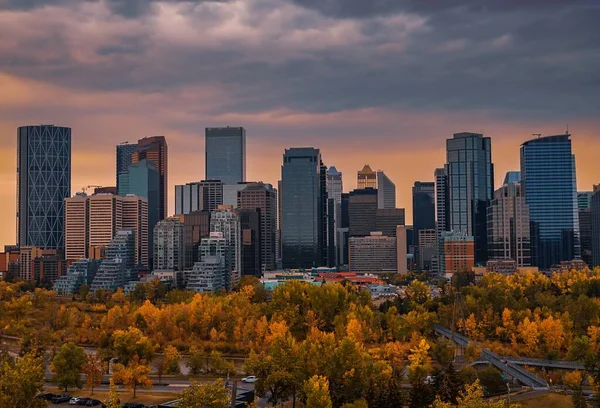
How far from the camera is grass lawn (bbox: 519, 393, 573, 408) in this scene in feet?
195

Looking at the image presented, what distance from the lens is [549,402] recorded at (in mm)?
60375

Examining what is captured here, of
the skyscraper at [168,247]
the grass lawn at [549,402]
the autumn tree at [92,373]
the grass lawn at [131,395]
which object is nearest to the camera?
the grass lawn at [549,402]

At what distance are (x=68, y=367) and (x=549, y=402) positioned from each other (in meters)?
36.1

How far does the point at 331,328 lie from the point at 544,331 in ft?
76.2

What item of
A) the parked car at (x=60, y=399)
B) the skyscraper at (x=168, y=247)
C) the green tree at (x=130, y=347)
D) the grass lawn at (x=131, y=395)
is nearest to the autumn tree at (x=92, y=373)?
the grass lawn at (x=131, y=395)

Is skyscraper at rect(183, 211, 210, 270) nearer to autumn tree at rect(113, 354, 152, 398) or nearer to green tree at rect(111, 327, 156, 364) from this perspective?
green tree at rect(111, 327, 156, 364)

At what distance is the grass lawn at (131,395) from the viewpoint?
198ft

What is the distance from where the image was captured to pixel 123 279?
162500 millimetres

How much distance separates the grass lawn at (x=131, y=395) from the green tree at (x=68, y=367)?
0.67 meters

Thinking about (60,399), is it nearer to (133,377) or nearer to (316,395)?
(133,377)

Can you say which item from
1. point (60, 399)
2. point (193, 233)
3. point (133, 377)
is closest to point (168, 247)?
point (193, 233)

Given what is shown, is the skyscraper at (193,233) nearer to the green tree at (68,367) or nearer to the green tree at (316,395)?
the green tree at (68,367)

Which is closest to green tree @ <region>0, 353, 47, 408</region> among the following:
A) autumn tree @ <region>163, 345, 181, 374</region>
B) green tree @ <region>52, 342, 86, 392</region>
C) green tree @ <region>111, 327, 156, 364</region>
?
green tree @ <region>52, 342, 86, 392</region>

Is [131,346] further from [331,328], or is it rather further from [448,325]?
[448,325]
